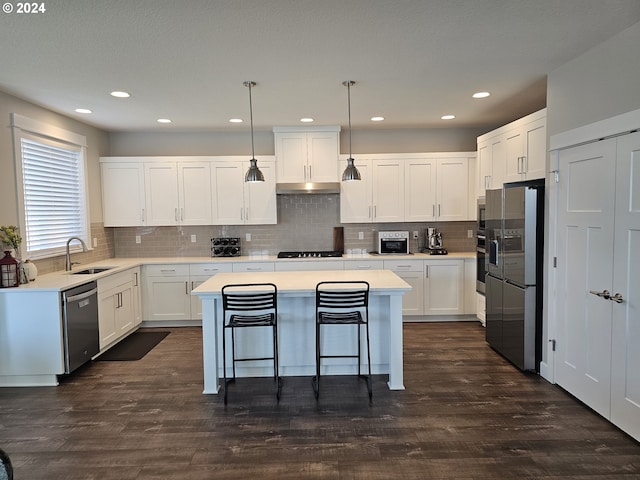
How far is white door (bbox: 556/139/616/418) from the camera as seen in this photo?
2.88m

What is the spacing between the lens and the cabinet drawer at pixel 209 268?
17.9 feet

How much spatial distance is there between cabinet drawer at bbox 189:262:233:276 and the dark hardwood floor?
168cm

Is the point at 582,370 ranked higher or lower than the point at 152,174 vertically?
lower

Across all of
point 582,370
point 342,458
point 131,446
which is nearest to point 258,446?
point 342,458

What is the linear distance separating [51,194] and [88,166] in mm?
830

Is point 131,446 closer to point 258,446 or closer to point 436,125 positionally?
point 258,446

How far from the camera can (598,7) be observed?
239 cm

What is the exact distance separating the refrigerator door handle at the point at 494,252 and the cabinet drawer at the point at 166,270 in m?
3.80

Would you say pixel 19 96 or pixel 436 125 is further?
pixel 436 125

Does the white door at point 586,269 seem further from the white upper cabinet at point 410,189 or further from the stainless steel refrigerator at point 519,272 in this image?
the white upper cabinet at point 410,189

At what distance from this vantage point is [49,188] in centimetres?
460

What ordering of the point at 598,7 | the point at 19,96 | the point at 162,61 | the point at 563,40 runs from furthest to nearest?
the point at 19,96 → the point at 162,61 → the point at 563,40 → the point at 598,7

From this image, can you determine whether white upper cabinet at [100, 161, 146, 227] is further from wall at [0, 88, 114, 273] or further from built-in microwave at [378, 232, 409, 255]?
built-in microwave at [378, 232, 409, 255]

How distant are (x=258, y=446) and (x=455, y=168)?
4478mm
